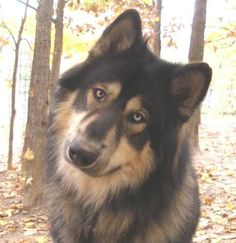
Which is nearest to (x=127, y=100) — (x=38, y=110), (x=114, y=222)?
(x=114, y=222)

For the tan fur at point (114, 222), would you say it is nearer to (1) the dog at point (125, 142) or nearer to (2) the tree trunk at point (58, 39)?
(1) the dog at point (125, 142)

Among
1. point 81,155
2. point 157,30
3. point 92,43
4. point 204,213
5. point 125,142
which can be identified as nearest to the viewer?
point 81,155

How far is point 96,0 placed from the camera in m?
10.0

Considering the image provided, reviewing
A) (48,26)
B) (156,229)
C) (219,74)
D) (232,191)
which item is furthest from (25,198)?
(219,74)

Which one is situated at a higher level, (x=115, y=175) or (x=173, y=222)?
(x=115, y=175)

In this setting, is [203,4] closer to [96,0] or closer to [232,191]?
[96,0]

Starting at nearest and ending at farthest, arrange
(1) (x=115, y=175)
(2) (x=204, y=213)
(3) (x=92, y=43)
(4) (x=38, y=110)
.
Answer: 1. (1) (x=115, y=175)
2. (3) (x=92, y=43)
3. (2) (x=204, y=213)
4. (4) (x=38, y=110)

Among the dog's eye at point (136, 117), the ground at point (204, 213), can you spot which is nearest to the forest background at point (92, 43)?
the ground at point (204, 213)

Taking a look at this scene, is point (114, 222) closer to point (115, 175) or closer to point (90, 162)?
point (115, 175)

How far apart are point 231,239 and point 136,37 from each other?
9.19ft

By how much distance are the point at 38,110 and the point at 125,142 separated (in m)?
3.82

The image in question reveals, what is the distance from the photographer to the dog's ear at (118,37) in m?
3.41

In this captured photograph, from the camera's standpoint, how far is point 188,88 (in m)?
3.25

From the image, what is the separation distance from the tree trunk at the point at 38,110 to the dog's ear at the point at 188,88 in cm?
376
